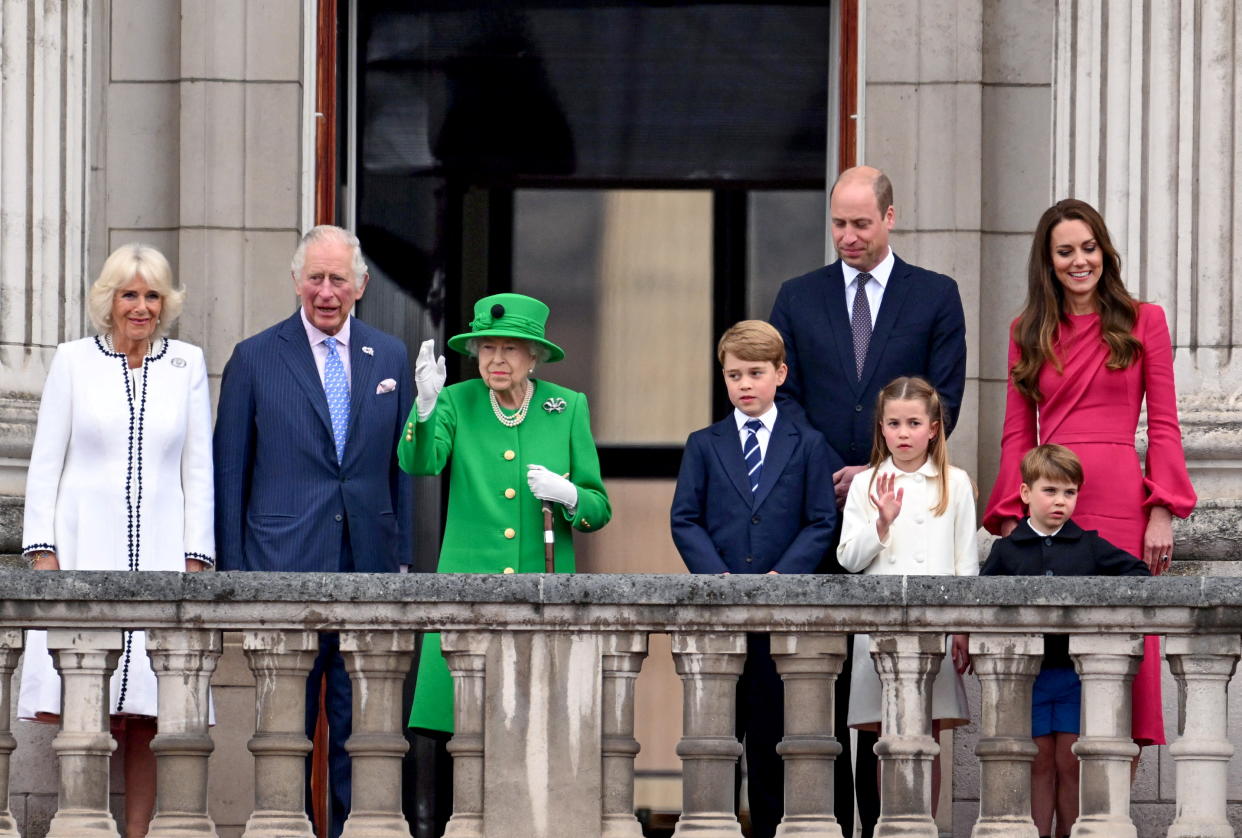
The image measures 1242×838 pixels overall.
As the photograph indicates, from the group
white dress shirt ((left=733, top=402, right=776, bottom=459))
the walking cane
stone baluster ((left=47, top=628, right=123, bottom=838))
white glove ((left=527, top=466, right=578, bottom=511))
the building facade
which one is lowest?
stone baluster ((left=47, top=628, right=123, bottom=838))

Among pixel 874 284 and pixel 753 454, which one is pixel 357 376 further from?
pixel 874 284

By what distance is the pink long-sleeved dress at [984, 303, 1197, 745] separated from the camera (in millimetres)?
7391

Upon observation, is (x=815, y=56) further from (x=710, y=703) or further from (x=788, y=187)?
(x=710, y=703)

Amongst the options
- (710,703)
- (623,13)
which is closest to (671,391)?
(623,13)

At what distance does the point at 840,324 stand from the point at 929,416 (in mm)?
617

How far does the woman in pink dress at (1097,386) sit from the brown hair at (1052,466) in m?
0.23

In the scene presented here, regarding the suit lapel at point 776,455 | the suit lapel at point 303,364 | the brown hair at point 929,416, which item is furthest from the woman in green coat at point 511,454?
the brown hair at point 929,416

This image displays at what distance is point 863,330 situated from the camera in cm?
782

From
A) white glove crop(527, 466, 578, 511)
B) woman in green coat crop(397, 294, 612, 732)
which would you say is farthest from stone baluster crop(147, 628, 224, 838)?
white glove crop(527, 466, 578, 511)

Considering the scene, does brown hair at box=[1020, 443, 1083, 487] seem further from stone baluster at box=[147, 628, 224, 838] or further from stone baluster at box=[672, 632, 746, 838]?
stone baluster at box=[147, 628, 224, 838]

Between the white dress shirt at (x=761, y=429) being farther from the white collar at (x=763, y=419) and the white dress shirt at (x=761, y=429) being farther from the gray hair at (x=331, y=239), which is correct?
the gray hair at (x=331, y=239)

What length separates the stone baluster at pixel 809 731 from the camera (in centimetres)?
669

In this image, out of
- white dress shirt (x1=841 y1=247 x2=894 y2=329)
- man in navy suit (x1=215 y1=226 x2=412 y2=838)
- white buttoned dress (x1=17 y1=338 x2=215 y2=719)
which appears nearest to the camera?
white buttoned dress (x1=17 y1=338 x2=215 y2=719)

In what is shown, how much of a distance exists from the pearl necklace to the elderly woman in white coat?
94 centimetres
